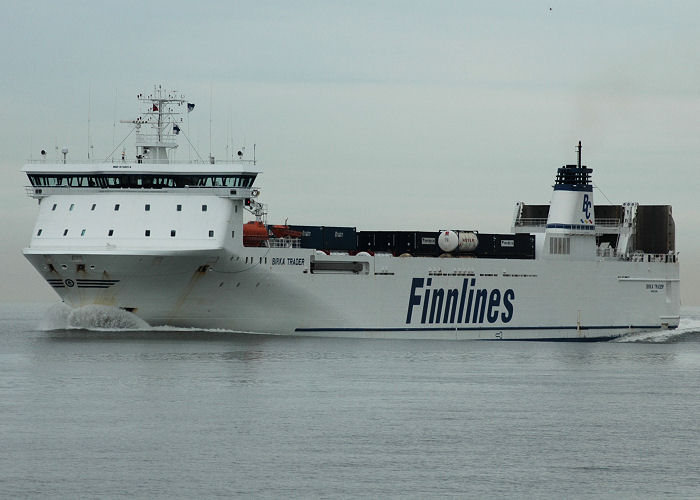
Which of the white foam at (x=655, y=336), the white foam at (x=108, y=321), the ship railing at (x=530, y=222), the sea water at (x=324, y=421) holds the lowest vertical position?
the white foam at (x=655, y=336)

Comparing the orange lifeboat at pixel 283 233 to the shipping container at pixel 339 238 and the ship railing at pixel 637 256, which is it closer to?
the shipping container at pixel 339 238

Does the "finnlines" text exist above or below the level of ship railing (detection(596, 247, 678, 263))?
below

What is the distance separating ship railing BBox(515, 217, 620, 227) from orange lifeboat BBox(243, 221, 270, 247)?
1790 cm

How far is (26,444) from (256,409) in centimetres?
615

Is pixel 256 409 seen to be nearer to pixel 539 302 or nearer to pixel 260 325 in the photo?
pixel 260 325

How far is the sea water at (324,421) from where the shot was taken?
20.8 meters

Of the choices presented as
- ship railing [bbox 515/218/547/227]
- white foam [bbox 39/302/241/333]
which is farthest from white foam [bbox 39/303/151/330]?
ship railing [bbox 515/218/547/227]

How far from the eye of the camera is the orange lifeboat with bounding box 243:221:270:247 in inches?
1795

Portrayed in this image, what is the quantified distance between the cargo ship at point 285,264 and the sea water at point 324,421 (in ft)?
5.38

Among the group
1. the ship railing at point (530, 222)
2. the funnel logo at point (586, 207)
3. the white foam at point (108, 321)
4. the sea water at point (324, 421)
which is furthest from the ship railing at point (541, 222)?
the white foam at point (108, 321)

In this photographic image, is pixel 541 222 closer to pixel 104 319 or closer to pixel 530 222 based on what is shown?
pixel 530 222

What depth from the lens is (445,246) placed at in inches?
2005

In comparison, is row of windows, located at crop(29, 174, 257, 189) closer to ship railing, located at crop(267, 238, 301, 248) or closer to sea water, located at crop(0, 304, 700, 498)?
ship railing, located at crop(267, 238, 301, 248)

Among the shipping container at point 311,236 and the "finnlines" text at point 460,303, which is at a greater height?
the shipping container at point 311,236
